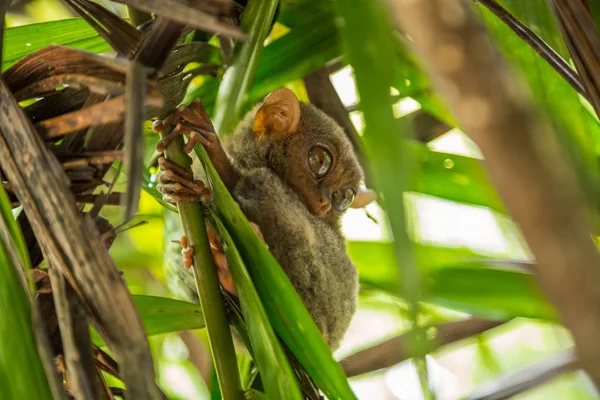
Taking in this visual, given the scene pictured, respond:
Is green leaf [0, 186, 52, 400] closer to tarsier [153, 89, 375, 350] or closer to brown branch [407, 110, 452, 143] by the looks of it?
tarsier [153, 89, 375, 350]

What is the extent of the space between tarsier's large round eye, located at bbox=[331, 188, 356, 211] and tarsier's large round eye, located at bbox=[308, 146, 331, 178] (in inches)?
3.2

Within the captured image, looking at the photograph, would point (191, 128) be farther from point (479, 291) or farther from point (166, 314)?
point (479, 291)

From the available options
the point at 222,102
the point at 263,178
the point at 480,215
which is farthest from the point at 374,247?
the point at 222,102

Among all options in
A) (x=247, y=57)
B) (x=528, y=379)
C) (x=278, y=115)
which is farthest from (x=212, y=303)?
(x=278, y=115)

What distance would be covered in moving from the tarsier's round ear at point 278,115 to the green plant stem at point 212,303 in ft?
2.72

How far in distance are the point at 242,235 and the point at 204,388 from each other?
1802 mm

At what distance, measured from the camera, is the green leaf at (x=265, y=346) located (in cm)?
107

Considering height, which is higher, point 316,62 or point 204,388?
point 316,62

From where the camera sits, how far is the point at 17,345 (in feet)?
2.89

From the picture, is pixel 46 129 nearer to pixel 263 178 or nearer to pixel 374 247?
pixel 263 178

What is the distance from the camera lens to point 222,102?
1367mm

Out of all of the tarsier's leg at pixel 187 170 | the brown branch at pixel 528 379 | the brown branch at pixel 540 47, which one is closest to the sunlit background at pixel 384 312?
the brown branch at pixel 540 47

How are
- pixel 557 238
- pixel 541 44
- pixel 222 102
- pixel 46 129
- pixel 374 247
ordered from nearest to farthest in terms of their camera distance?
pixel 557 238, pixel 46 129, pixel 541 44, pixel 222 102, pixel 374 247

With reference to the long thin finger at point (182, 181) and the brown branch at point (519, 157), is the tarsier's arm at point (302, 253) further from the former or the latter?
the brown branch at point (519, 157)
